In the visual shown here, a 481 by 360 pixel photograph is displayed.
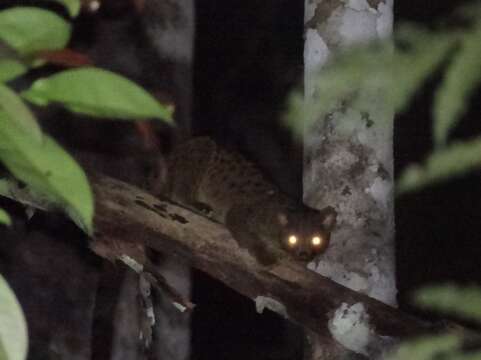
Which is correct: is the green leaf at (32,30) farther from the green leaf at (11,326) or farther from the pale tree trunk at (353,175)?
the pale tree trunk at (353,175)

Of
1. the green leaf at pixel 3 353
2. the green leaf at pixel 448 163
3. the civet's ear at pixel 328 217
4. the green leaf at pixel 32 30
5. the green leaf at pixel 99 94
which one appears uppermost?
the green leaf at pixel 448 163

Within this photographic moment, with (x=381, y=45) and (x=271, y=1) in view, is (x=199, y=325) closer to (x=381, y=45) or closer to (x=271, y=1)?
(x=271, y=1)

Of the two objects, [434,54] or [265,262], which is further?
[265,262]

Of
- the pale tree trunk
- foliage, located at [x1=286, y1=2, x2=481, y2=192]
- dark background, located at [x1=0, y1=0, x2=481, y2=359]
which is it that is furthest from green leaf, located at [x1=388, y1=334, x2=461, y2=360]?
dark background, located at [x1=0, y1=0, x2=481, y2=359]

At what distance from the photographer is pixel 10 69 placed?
2.79 feet

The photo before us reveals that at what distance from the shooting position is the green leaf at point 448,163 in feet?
2.56

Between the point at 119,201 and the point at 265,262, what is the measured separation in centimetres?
56

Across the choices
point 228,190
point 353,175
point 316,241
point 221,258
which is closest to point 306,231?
point 316,241

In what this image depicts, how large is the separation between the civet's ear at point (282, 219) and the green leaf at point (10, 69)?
430 centimetres

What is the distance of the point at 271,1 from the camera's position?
27.1 ft

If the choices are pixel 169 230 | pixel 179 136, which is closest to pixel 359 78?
pixel 169 230

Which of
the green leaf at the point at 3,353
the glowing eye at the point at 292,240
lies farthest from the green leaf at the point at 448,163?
the glowing eye at the point at 292,240

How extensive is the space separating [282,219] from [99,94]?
4344 mm

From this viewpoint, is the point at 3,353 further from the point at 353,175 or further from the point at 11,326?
the point at 353,175
